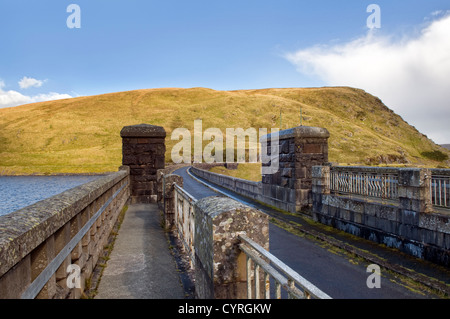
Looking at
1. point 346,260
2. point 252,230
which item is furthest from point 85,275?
point 346,260

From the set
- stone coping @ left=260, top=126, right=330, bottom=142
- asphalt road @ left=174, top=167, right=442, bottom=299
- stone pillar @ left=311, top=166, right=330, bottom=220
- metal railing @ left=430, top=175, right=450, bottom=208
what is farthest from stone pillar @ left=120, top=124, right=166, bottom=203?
metal railing @ left=430, top=175, right=450, bottom=208

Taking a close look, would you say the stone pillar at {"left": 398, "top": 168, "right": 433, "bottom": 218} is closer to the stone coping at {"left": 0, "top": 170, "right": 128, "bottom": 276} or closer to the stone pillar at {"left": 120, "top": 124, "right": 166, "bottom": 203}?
the stone coping at {"left": 0, "top": 170, "right": 128, "bottom": 276}

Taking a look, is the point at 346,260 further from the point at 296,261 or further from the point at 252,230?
the point at 252,230

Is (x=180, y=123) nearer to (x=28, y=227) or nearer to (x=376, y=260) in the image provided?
(x=376, y=260)

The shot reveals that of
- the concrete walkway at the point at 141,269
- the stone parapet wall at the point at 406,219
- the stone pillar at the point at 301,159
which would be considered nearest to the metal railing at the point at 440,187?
the stone parapet wall at the point at 406,219

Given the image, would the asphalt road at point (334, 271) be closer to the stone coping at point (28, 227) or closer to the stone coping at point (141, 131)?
the stone coping at point (28, 227)

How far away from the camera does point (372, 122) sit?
12719 centimetres

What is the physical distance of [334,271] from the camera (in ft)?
20.1

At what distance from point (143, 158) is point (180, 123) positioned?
88721 mm

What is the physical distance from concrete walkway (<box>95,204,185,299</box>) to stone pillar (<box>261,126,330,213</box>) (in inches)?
204

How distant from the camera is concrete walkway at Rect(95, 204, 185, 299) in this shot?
16.1 feet

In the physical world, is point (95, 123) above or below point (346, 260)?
above

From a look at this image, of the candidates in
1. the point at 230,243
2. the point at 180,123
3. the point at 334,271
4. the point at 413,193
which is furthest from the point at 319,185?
the point at 180,123

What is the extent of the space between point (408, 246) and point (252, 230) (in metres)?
5.16
